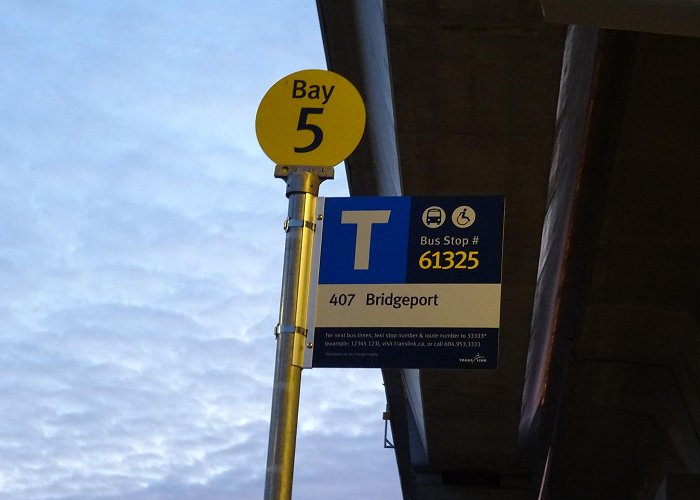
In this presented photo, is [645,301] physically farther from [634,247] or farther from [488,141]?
[488,141]

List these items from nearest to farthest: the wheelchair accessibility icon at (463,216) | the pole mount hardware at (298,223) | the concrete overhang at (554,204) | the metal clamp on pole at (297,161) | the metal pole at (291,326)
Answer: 1. the metal pole at (291,326)
2. the metal clamp on pole at (297,161)
3. the pole mount hardware at (298,223)
4. the wheelchair accessibility icon at (463,216)
5. the concrete overhang at (554,204)

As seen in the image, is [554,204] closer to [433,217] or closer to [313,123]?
[433,217]

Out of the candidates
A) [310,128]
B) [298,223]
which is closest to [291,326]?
[298,223]

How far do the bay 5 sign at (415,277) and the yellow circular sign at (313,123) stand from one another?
0.23 meters

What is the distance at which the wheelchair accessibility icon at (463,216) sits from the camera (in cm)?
453

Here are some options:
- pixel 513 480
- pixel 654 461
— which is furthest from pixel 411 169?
pixel 513 480

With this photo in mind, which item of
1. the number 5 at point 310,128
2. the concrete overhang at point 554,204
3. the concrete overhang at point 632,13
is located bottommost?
the number 5 at point 310,128

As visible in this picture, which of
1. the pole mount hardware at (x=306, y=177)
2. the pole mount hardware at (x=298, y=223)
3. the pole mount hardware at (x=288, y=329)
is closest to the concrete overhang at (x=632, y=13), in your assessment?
the pole mount hardware at (x=306, y=177)

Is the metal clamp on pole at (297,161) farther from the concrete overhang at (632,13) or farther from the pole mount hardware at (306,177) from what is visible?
the concrete overhang at (632,13)

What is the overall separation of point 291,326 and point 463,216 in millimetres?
968

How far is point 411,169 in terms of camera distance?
13.0 meters

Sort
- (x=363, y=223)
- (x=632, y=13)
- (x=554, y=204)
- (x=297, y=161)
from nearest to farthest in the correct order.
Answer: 1. (x=297, y=161)
2. (x=363, y=223)
3. (x=632, y=13)
4. (x=554, y=204)

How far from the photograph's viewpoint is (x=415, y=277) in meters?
4.46

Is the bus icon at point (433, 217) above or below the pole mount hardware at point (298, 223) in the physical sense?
above
